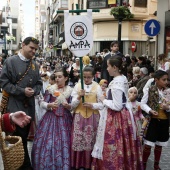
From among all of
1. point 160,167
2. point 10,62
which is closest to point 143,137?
point 160,167

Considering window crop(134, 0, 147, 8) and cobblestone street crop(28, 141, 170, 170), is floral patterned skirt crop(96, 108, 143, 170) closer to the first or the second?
cobblestone street crop(28, 141, 170, 170)

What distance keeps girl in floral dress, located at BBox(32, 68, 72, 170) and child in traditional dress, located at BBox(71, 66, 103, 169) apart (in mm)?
136

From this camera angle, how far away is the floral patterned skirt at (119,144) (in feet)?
14.3

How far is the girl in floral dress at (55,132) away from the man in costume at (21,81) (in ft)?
0.75

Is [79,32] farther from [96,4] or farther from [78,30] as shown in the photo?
[96,4]

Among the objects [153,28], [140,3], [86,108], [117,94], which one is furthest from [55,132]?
[140,3]

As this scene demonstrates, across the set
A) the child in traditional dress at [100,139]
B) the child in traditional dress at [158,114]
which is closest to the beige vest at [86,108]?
the child in traditional dress at [100,139]

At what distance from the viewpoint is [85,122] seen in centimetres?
481

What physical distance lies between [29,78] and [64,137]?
41.2 inches

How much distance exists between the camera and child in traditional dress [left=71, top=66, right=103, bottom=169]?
4.74 meters

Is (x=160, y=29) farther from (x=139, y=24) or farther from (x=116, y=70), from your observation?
(x=139, y=24)

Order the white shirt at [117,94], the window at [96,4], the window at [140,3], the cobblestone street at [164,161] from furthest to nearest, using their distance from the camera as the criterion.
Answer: the window at [96,4]
the window at [140,3]
the cobblestone street at [164,161]
the white shirt at [117,94]

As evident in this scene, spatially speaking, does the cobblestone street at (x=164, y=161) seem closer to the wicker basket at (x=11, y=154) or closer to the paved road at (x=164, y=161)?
the paved road at (x=164, y=161)

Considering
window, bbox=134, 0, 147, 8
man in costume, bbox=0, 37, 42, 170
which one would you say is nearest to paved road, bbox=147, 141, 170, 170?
man in costume, bbox=0, 37, 42, 170
